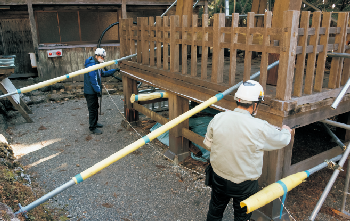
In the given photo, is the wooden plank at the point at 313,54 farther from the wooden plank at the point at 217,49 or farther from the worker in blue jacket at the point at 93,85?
the worker in blue jacket at the point at 93,85

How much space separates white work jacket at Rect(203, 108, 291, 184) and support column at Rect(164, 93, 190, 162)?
8.70ft

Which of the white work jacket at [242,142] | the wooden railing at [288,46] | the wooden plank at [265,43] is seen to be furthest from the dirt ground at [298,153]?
the wooden plank at [265,43]

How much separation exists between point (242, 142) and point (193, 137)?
2.57 meters

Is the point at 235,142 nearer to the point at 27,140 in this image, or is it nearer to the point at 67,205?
the point at 67,205

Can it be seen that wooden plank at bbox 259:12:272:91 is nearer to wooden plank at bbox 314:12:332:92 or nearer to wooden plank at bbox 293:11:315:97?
wooden plank at bbox 293:11:315:97

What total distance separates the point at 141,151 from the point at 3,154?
265cm

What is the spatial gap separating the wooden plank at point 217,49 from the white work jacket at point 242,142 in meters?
1.50

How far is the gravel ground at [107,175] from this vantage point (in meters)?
4.23

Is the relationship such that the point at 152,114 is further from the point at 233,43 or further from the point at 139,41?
the point at 233,43

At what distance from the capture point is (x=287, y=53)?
3.22 meters

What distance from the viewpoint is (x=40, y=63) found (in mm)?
10828

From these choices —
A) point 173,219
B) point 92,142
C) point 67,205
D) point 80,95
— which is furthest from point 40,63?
point 173,219

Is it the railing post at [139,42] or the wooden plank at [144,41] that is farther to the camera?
the railing post at [139,42]

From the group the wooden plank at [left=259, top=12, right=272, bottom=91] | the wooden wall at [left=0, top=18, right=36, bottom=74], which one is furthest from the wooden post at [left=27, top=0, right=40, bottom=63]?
the wooden plank at [left=259, top=12, right=272, bottom=91]
